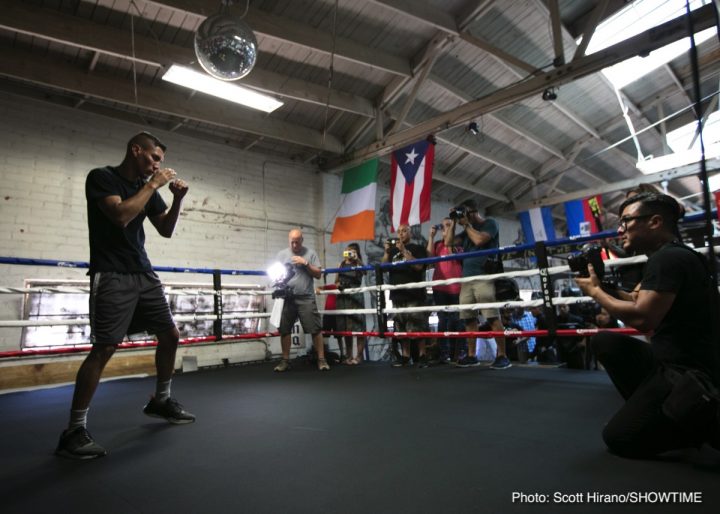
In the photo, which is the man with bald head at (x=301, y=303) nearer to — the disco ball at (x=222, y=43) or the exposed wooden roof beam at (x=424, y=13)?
the disco ball at (x=222, y=43)

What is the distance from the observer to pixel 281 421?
183 centimetres

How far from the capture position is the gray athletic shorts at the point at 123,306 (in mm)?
1649

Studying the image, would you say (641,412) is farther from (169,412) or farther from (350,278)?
(350,278)

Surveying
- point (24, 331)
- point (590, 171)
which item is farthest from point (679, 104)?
point (24, 331)

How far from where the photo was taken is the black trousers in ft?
3.84

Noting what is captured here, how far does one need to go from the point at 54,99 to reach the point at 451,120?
5230mm

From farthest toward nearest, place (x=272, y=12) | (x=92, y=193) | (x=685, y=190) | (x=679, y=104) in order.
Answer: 1. (x=685, y=190)
2. (x=679, y=104)
3. (x=272, y=12)
4. (x=92, y=193)

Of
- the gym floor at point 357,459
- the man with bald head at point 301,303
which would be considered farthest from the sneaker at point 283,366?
the gym floor at point 357,459

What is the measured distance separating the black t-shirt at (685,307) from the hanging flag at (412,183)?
4.22 m

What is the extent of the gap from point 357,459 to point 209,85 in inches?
179

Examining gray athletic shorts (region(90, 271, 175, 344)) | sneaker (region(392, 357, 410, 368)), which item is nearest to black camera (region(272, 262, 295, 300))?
sneaker (region(392, 357, 410, 368))

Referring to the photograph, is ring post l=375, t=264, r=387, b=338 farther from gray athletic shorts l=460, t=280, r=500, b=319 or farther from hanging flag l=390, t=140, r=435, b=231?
hanging flag l=390, t=140, r=435, b=231

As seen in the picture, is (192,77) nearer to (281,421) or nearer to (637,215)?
(281,421)

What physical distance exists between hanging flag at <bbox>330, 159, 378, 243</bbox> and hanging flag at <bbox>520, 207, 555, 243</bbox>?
4620 mm
